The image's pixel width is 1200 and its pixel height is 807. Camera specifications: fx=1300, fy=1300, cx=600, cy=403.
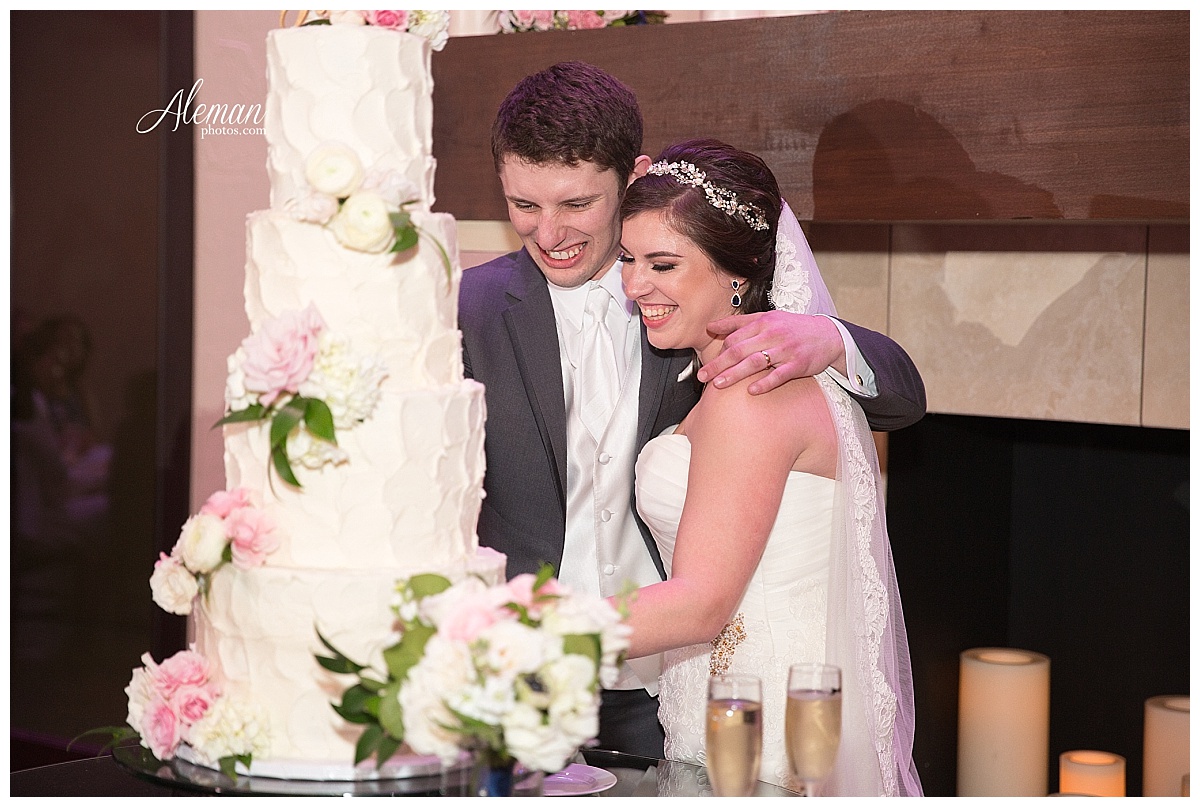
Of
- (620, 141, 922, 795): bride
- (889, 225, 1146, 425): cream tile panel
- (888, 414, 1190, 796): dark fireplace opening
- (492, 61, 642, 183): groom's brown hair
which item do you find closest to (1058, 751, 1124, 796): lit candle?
(888, 414, 1190, 796): dark fireplace opening

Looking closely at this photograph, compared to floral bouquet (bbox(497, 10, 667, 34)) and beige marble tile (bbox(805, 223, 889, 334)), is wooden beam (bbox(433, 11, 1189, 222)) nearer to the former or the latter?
floral bouquet (bbox(497, 10, 667, 34))

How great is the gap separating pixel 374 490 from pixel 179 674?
0.43 metres

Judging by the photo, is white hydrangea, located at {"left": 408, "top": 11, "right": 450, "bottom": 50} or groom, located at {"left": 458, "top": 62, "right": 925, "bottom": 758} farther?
groom, located at {"left": 458, "top": 62, "right": 925, "bottom": 758}

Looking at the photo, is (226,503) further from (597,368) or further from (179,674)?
(597,368)

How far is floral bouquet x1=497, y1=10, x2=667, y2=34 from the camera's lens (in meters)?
4.21

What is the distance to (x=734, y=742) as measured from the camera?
1.74 meters

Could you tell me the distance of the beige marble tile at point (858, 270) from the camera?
4.32m

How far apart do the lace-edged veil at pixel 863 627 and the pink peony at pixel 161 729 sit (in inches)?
51.2

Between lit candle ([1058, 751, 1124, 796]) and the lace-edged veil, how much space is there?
156cm

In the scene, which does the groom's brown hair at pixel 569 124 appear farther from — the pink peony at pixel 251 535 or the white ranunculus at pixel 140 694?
the white ranunculus at pixel 140 694

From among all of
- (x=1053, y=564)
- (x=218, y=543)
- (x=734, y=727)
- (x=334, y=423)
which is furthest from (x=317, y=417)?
(x=1053, y=564)

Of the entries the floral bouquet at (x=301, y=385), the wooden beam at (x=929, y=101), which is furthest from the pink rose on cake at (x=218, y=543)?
the wooden beam at (x=929, y=101)

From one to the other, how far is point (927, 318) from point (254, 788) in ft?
9.76
